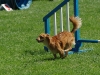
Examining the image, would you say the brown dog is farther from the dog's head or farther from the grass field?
the grass field

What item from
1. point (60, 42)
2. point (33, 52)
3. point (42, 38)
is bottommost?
point (33, 52)

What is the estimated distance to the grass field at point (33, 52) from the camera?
6.88 metres

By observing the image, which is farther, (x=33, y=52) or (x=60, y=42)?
(x=33, y=52)

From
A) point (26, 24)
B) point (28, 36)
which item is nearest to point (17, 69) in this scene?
point (28, 36)

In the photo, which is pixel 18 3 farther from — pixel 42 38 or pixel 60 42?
Answer: pixel 42 38

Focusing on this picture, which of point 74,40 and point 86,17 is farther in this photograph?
point 86,17

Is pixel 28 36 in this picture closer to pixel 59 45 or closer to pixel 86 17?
pixel 59 45

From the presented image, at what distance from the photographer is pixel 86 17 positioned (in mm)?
13305

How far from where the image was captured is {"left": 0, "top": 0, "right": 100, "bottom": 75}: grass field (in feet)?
22.6

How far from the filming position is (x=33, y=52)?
845cm

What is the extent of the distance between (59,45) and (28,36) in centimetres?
267

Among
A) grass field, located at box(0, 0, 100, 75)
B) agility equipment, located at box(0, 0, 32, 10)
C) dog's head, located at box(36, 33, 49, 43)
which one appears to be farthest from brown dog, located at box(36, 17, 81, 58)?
agility equipment, located at box(0, 0, 32, 10)

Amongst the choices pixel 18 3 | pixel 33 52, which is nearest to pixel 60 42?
pixel 33 52

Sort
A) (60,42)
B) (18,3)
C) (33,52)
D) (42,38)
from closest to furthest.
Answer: (42,38) < (60,42) < (33,52) < (18,3)
